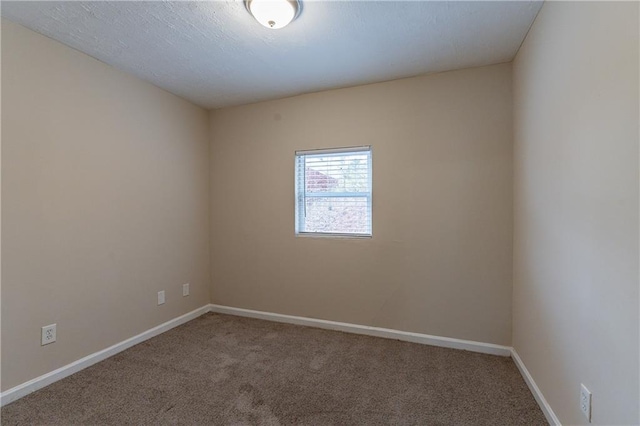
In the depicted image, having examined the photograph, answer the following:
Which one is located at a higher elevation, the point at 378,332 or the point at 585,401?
the point at 585,401

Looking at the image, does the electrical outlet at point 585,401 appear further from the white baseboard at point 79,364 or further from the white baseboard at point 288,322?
the white baseboard at point 79,364

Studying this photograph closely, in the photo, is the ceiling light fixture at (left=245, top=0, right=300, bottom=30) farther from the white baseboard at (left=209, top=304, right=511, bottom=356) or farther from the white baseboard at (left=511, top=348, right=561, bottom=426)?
the white baseboard at (left=511, top=348, right=561, bottom=426)

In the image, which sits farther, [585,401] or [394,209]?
[394,209]

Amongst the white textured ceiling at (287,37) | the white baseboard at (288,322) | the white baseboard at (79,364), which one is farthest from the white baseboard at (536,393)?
the white baseboard at (79,364)

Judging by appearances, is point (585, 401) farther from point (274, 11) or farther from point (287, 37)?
point (287, 37)

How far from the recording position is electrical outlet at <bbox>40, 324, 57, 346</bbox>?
207cm

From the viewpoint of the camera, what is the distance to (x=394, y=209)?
109 inches

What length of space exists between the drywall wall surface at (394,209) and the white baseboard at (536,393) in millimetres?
227

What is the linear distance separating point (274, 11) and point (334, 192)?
Result: 5.56 ft

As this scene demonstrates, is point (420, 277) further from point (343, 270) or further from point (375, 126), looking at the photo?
point (375, 126)

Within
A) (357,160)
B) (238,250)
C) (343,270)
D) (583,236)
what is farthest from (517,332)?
(238,250)

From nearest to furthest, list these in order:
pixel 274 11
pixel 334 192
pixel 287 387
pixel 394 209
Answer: pixel 274 11
pixel 287 387
pixel 394 209
pixel 334 192

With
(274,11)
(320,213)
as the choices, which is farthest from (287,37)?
(320,213)

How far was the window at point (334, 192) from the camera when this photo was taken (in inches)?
116
